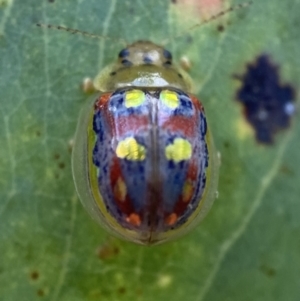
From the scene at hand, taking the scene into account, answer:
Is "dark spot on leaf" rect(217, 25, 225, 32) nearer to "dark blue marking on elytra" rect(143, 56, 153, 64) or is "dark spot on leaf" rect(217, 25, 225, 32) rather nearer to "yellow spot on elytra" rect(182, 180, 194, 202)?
"dark blue marking on elytra" rect(143, 56, 153, 64)

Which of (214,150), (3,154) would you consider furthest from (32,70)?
(214,150)

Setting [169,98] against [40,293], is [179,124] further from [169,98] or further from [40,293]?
[40,293]

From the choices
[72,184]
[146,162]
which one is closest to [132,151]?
[146,162]

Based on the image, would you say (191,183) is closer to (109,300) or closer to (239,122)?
(239,122)

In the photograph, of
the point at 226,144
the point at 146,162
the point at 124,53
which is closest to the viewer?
the point at 146,162

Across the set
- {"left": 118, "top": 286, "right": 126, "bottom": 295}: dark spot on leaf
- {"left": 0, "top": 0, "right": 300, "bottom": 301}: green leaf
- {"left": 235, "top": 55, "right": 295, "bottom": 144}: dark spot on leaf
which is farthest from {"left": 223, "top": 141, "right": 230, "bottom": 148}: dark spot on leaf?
{"left": 118, "top": 286, "right": 126, "bottom": 295}: dark spot on leaf

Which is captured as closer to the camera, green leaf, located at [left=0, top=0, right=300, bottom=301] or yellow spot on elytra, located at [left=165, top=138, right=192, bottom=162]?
yellow spot on elytra, located at [left=165, top=138, right=192, bottom=162]

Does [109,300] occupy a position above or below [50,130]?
below
